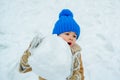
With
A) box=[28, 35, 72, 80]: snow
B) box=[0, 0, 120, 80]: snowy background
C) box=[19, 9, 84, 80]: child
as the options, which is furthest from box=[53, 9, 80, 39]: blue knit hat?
box=[0, 0, 120, 80]: snowy background

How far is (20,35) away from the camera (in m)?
3.44

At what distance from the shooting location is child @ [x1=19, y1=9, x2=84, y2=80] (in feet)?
5.17

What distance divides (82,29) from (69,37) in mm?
2058

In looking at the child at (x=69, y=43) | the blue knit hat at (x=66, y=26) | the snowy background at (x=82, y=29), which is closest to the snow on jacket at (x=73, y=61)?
the child at (x=69, y=43)

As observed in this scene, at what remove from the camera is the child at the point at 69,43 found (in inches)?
62.0

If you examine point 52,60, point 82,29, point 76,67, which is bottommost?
point 82,29

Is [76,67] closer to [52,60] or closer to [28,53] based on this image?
[52,60]

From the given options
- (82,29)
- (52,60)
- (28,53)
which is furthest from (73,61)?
(82,29)

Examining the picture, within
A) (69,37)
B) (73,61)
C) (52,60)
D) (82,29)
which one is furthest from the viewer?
(82,29)

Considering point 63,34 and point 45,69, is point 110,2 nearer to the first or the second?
point 63,34

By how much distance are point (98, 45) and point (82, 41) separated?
0.26 meters

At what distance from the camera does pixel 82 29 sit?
374 centimetres

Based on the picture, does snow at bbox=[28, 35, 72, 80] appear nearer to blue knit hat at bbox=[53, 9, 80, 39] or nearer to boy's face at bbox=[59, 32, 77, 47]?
boy's face at bbox=[59, 32, 77, 47]

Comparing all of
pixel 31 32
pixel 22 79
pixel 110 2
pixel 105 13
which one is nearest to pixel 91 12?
pixel 105 13
